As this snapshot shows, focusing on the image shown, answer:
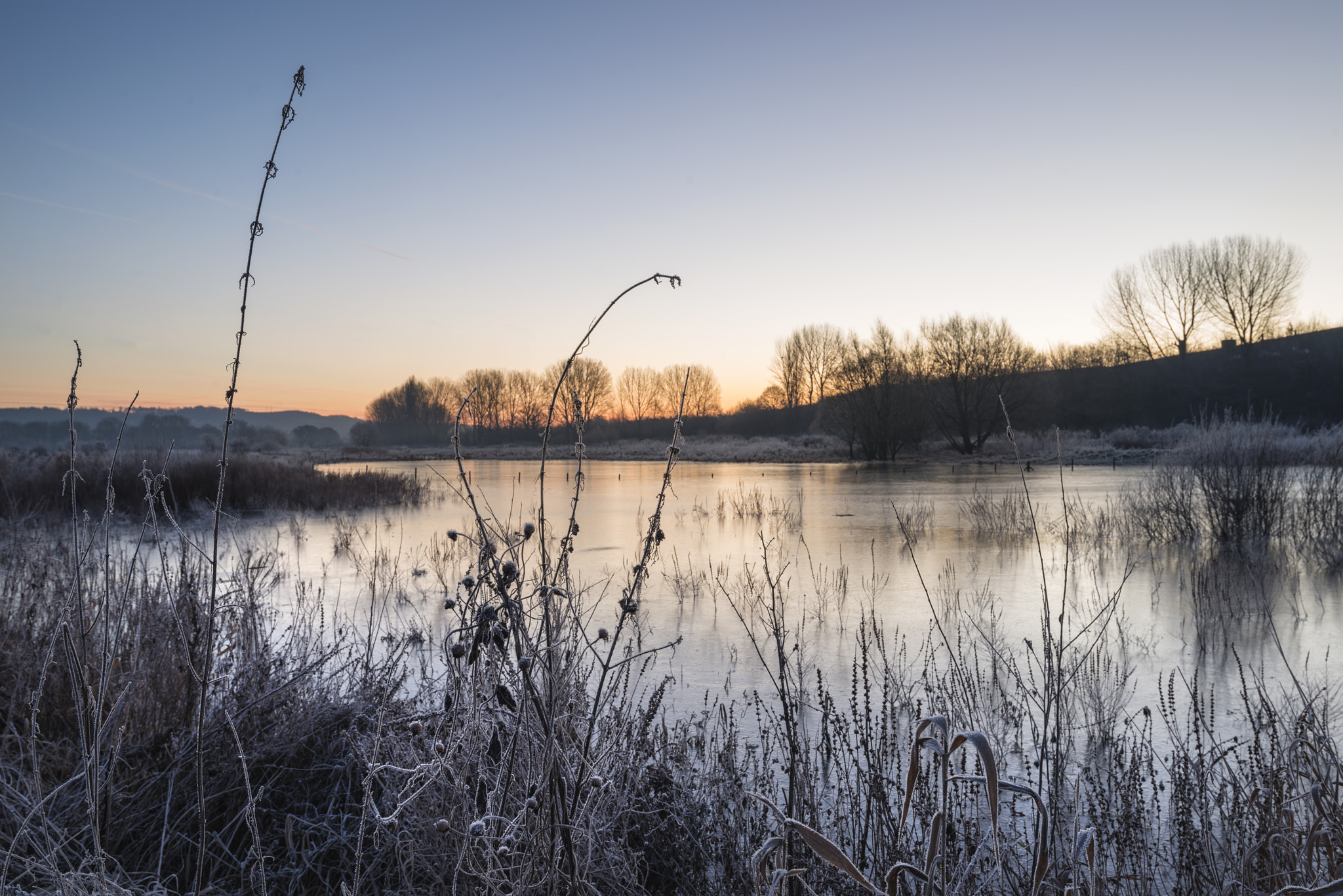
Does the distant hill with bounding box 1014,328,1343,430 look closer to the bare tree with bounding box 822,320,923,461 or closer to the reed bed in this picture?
the bare tree with bounding box 822,320,923,461

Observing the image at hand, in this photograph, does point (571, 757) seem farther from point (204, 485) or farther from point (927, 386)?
point (927, 386)

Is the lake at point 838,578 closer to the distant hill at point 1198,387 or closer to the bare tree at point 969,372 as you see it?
the bare tree at point 969,372

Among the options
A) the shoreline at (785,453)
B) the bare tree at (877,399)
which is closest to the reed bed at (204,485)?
the shoreline at (785,453)

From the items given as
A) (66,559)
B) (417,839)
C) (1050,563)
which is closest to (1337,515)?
(1050,563)

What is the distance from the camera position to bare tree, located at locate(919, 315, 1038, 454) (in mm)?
36250

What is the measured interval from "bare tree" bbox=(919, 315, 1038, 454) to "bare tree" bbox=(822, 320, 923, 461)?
1.29 meters

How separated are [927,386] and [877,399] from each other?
3.27 meters

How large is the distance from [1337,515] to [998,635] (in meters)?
6.64

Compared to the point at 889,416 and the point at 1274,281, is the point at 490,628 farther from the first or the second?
the point at 1274,281

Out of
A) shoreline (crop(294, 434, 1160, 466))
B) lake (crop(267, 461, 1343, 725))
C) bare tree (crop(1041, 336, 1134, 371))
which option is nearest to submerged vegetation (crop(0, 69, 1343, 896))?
lake (crop(267, 461, 1343, 725))

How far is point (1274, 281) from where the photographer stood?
A: 40.5m

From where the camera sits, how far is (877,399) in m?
36.4

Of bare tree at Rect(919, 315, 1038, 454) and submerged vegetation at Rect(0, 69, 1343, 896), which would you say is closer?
submerged vegetation at Rect(0, 69, 1343, 896)

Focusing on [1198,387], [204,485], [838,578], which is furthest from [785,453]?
[838,578]
